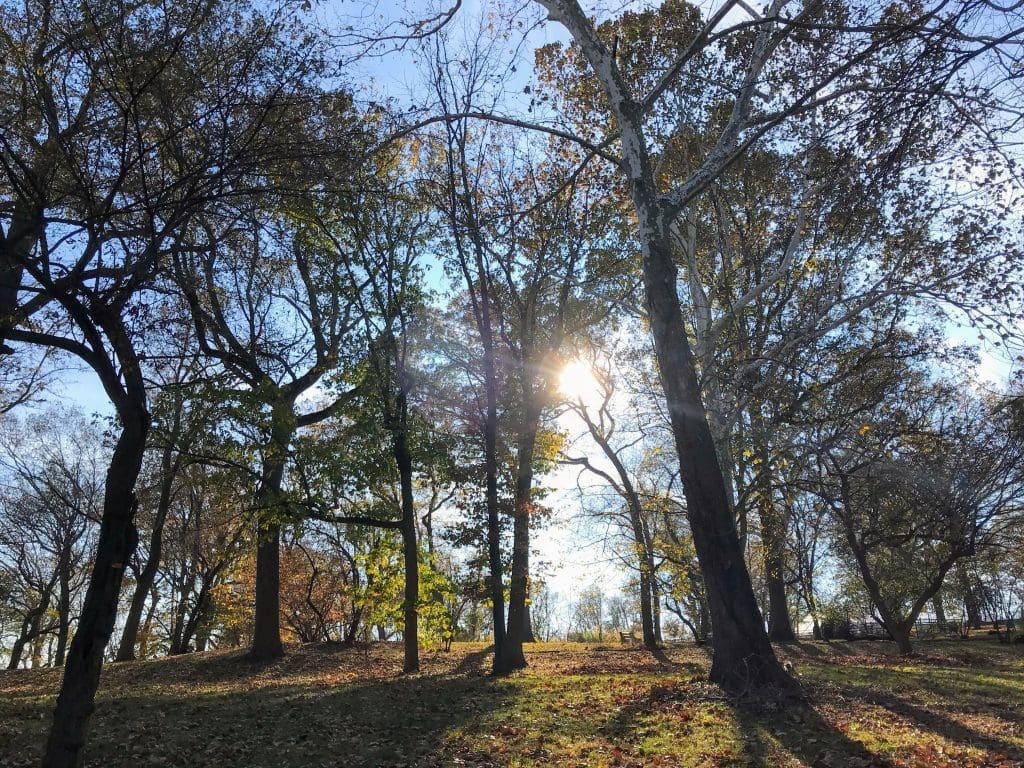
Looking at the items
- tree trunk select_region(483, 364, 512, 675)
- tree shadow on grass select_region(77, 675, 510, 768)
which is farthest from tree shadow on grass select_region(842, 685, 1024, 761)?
tree trunk select_region(483, 364, 512, 675)

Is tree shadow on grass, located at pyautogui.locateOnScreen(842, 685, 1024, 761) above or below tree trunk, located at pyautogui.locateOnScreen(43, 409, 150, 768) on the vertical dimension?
below

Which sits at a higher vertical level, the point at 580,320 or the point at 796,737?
the point at 580,320

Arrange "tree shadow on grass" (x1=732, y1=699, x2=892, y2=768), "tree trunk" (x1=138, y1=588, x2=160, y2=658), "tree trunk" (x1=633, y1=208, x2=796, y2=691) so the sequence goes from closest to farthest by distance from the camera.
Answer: "tree shadow on grass" (x1=732, y1=699, x2=892, y2=768) → "tree trunk" (x1=633, y1=208, x2=796, y2=691) → "tree trunk" (x1=138, y1=588, x2=160, y2=658)

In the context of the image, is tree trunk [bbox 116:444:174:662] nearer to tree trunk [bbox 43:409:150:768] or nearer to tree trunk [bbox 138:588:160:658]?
tree trunk [bbox 138:588:160:658]

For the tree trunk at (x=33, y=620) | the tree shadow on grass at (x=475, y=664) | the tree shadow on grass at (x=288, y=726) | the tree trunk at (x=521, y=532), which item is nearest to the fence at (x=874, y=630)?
the tree shadow on grass at (x=475, y=664)

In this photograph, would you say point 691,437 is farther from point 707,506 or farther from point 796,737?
point 796,737

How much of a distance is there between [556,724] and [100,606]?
466 cm

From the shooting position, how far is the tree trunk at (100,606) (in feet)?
14.9

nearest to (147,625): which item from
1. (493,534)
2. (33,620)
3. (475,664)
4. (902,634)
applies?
(33,620)

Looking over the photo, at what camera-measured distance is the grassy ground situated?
18.1 ft

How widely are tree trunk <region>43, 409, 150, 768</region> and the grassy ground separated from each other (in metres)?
1.39

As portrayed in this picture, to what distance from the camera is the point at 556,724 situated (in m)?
6.92

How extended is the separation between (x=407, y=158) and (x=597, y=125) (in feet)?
15.6

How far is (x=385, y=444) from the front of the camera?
15.5 meters
